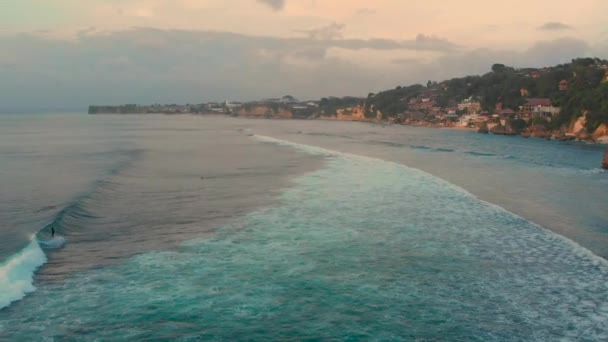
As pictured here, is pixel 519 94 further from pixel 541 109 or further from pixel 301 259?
pixel 301 259

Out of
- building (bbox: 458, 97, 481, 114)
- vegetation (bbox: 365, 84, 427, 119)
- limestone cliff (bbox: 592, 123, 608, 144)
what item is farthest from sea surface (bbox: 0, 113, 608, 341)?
vegetation (bbox: 365, 84, 427, 119)

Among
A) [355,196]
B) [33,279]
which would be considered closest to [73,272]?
[33,279]

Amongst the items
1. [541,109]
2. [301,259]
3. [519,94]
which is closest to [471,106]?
[519,94]

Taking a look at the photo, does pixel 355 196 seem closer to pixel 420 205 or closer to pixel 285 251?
pixel 420 205

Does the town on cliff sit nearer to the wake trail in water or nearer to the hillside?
the hillside

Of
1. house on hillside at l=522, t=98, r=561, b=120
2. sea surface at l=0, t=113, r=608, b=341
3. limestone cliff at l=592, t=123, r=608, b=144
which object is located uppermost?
house on hillside at l=522, t=98, r=561, b=120

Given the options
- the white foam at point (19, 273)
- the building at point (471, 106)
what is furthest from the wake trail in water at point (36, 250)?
the building at point (471, 106)
